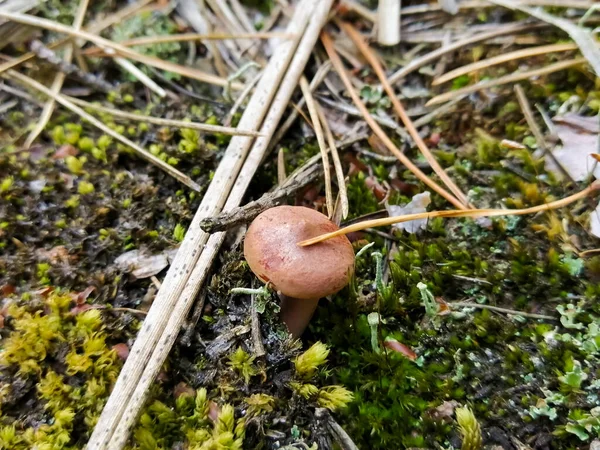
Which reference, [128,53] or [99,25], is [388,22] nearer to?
[128,53]

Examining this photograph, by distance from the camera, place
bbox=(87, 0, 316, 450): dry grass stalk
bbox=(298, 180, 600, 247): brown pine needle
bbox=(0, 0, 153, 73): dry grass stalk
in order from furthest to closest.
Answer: bbox=(0, 0, 153, 73): dry grass stalk < bbox=(298, 180, 600, 247): brown pine needle < bbox=(87, 0, 316, 450): dry grass stalk

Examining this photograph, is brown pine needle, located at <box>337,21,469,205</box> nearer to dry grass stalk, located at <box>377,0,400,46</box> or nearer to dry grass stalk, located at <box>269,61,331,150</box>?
dry grass stalk, located at <box>377,0,400,46</box>

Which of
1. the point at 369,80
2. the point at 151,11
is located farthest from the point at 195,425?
the point at 151,11

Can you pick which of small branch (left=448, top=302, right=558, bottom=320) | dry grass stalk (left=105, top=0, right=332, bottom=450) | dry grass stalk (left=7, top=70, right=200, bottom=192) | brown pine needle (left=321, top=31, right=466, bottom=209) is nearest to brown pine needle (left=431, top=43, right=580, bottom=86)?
brown pine needle (left=321, top=31, right=466, bottom=209)

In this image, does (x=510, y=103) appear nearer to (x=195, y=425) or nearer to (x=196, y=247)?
(x=196, y=247)

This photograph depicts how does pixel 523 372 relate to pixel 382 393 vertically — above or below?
below

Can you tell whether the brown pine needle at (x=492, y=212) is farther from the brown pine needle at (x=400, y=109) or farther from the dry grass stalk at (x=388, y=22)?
the dry grass stalk at (x=388, y=22)

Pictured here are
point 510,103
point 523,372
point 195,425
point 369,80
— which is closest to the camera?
point 195,425
